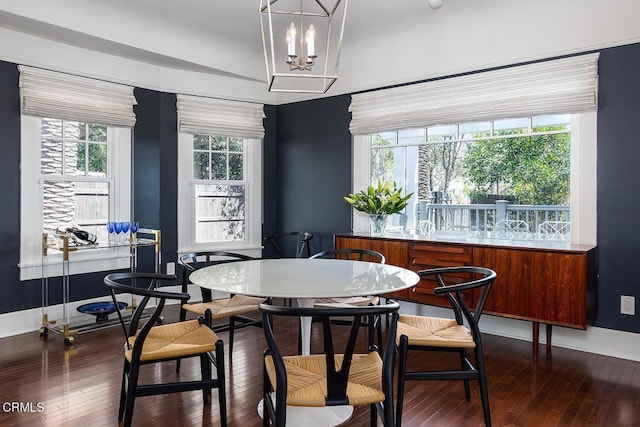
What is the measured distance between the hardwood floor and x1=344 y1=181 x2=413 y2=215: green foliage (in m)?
1.53

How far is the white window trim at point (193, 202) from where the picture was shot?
509 cm

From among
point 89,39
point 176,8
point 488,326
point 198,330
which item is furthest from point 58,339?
point 488,326

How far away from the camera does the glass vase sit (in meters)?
4.54

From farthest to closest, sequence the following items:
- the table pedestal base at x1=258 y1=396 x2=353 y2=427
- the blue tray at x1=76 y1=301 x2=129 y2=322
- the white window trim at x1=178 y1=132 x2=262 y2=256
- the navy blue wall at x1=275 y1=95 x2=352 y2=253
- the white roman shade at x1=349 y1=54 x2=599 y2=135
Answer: the navy blue wall at x1=275 y1=95 x2=352 y2=253 → the white window trim at x1=178 y1=132 x2=262 y2=256 → the blue tray at x1=76 y1=301 x2=129 y2=322 → the white roman shade at x1=349 y1=54 x2=599 y2=135 → the table pedestal base at x1=258 y1=396 x2=353 y2=427

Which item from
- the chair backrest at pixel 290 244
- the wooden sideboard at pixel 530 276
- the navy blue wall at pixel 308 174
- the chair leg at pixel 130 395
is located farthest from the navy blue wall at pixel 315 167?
the chair leg at pixel 130 395

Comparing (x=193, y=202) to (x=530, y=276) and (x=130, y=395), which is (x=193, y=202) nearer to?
(x=130, y=395)

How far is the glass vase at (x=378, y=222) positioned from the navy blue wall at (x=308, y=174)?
0.59 meters

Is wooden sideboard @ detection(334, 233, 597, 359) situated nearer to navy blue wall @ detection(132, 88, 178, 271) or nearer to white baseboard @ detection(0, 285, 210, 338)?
navy blue wall @ detection(132, 88, 178, 271)

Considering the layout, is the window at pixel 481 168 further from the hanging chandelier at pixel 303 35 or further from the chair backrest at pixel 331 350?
the chair backrest at pixel 331 350

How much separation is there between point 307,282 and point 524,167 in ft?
8.63

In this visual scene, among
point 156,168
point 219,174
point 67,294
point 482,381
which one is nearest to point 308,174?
point 219,174

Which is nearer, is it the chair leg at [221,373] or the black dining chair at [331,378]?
the black dining chair at [331,378]

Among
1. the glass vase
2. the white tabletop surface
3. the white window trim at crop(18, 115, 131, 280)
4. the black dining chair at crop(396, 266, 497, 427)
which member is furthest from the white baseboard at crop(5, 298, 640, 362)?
the white tabletop surface

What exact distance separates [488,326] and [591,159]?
1612 millimetres
